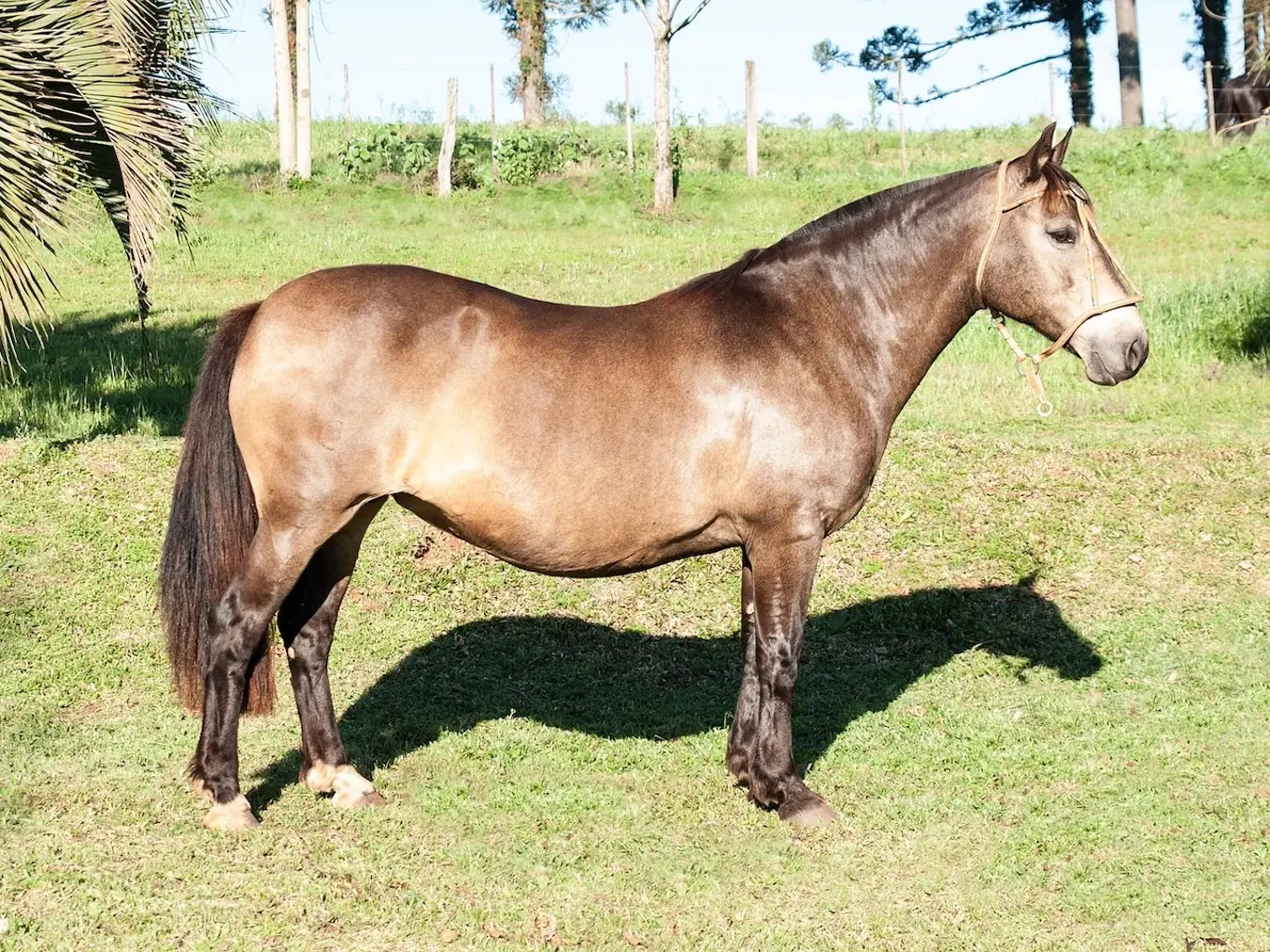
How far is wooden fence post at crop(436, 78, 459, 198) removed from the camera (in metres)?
19.8

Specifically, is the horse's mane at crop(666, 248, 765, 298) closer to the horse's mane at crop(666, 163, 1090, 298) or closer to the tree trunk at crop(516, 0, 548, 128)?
the horse's mane at crop(666, 163, 1090, 298)

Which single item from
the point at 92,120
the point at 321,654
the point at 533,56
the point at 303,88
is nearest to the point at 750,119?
the point at 303,88

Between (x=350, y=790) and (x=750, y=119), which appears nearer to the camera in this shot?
(x=350, y=790)

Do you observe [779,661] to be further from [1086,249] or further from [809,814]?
[1086,249]

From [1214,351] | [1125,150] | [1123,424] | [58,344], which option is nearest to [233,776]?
[1123,424]

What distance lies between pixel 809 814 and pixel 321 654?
6.91ft

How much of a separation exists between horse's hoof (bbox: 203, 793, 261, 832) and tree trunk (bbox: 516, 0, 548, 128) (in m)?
25.7

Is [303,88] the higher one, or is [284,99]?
[303,88]

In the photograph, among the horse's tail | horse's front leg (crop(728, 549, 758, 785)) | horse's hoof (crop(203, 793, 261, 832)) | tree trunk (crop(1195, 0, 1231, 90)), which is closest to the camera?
horse's hoof (crop(203, 793, 261, 832))

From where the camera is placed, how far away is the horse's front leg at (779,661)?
16.2 feet

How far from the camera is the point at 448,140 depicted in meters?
20.1

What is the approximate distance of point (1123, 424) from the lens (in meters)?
10.4

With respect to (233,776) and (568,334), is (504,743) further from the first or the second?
(568,334)

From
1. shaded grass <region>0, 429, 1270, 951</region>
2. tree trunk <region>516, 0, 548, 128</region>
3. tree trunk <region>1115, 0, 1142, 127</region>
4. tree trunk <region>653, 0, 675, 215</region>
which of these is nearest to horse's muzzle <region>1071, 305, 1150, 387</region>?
shaded grass <region>0, 429, 1270, 951</region>
